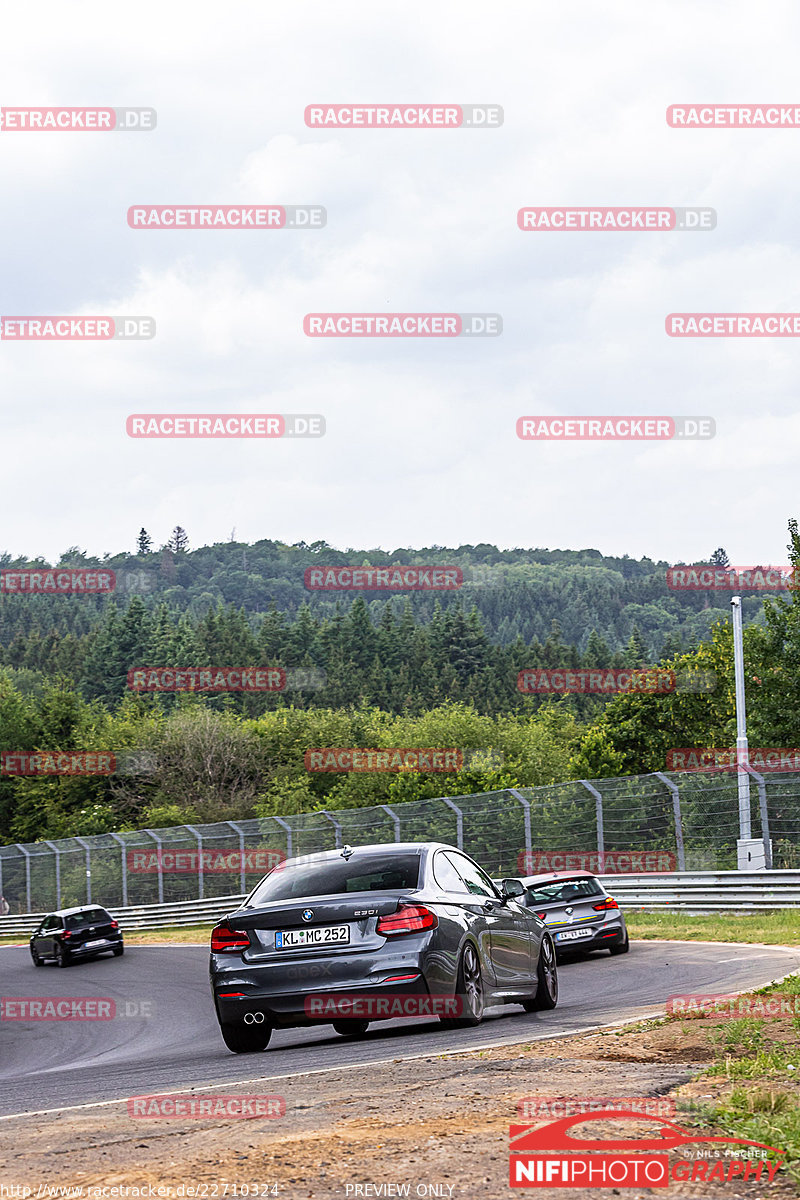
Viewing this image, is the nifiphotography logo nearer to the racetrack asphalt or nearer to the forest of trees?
the racetrack asphalt

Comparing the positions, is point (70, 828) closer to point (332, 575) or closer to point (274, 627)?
point (274, 627)

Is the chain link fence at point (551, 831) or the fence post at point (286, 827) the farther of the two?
the fence post at point (286, 827)

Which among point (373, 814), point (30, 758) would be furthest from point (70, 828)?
point (373, 814)

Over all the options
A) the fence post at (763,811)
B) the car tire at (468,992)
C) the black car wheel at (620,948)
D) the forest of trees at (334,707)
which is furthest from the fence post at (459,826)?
the forest of trees at (334,707)

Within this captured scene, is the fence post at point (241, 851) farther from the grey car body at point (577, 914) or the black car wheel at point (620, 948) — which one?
the black car wheel at point (620, 948)

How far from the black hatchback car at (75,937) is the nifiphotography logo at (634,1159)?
81.1 feet

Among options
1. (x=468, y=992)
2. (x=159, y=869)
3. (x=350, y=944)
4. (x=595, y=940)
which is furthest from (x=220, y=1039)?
(x=159, y=869)

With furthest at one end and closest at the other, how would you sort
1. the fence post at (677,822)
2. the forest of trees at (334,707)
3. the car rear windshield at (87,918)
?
the forest of trees at (334,707), the car rear windshield at (87,918), the fence post at (677,822)

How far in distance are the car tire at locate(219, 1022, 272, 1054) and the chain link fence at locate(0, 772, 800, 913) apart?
14.9 metres

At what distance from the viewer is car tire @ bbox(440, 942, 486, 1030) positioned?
10.1 meters

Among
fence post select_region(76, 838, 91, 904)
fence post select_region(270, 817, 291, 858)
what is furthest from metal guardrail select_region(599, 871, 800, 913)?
fence post select_region(76, 838, 91, 904)

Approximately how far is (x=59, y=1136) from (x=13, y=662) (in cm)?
16528

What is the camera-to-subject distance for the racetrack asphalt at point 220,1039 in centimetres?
909

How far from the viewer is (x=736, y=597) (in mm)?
30328
